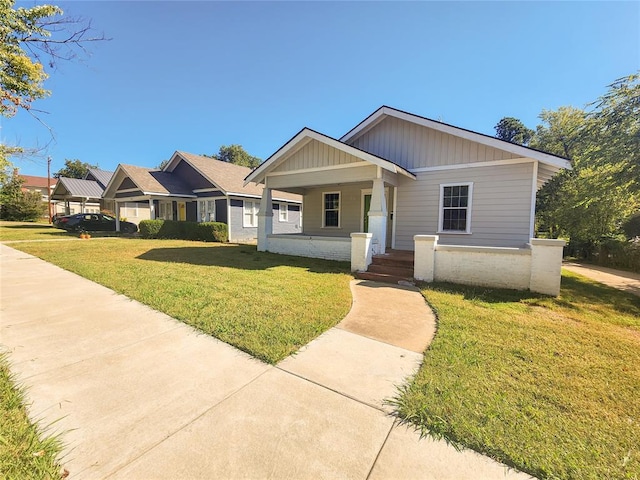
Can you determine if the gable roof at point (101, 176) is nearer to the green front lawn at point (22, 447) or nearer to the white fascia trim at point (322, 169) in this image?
the white fascia trim at point (322, 169)

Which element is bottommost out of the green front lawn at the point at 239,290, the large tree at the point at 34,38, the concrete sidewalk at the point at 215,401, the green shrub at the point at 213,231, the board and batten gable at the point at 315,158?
the concrete sidewalk at the point at 215,401

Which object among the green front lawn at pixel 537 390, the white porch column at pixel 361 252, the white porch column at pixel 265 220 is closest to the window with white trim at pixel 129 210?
the white porch column at pixel 265 220

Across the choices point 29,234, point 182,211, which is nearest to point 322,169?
point 182,211

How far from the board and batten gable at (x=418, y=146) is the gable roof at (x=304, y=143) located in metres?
0.86

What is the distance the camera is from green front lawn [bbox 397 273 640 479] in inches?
75.6

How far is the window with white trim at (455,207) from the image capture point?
8.84 m

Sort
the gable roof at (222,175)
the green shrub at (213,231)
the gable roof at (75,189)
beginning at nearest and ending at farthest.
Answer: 1. the green shrub at (213,231)
2. the gable roof at (222,175)
3. the gable roof at (75,189)

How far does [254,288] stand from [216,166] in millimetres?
17167

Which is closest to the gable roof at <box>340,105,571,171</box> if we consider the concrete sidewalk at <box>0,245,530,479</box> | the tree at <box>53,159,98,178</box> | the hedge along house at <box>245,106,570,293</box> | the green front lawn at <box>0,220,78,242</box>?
the hedge along house at <box>245,106,570,293</box>

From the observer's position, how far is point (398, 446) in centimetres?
199

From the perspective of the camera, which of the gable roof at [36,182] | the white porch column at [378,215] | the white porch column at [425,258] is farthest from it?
the gable roof at [36,182]

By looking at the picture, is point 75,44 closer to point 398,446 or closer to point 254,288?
point 254,288

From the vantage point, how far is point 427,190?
30.8 feet

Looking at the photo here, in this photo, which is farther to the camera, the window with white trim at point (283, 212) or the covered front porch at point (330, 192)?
the window with white trim at point (283, 212)
